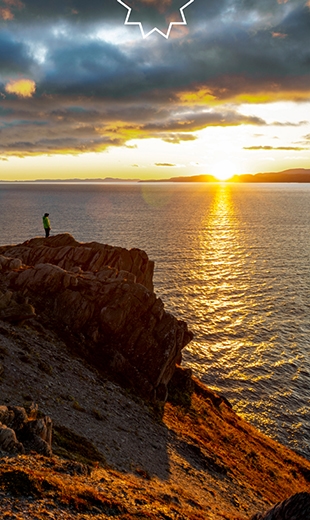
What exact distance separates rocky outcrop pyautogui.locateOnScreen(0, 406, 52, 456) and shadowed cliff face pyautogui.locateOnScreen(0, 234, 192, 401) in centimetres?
1364

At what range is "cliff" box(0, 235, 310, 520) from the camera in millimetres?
15288

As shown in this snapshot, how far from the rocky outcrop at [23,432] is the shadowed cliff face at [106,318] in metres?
13.6

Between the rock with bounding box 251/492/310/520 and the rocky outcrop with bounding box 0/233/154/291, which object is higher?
the rocky outcrop with bounding box 0/233/154/291

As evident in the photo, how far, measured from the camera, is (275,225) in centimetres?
16550

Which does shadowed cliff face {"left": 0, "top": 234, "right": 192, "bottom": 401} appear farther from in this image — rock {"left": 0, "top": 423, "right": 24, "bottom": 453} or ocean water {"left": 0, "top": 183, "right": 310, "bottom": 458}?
rock {"left": 0, "top": 423, "right": 24, "bottom": 453}

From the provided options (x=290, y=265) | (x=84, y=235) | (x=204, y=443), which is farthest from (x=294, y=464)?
(x=84, y=235)

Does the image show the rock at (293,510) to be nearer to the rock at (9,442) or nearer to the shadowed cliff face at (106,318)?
the rock at (9,442)

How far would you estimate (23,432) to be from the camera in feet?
57.5

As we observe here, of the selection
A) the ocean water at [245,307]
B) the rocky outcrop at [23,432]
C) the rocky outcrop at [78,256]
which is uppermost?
the rocky outcrop at [78,256]

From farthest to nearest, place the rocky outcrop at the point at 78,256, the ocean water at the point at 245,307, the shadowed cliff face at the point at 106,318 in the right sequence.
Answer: the rocky outcrop at the point at 78,256 → the ocean water at the point at 245,307 → the shadowed cliff face at the point at 106,318

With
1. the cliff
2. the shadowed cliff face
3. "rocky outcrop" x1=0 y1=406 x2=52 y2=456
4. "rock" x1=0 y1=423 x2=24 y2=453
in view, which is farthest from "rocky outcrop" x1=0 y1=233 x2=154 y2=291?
"rock" x1=0 y1=423 x2=24 y2=453

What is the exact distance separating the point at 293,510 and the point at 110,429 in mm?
12600

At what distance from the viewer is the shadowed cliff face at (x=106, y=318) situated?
32562 mm

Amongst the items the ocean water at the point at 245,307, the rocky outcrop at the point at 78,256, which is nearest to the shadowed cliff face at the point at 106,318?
the rocky outcrop at the point at 78,256
